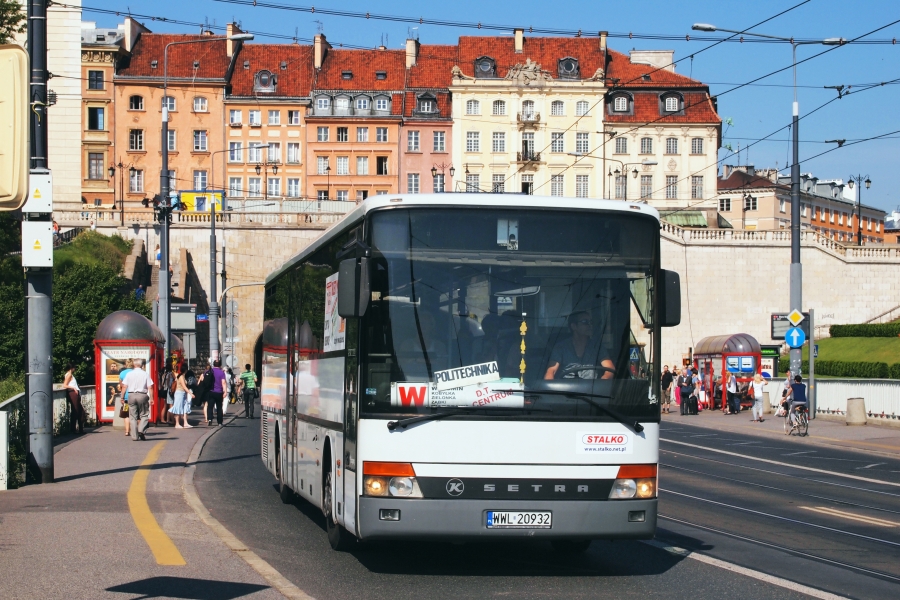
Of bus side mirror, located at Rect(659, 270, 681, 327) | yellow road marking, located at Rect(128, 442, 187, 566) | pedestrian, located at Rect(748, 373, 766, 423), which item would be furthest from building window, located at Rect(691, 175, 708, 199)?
bus side mirror, located at Rect(659, 270, 681, 327)

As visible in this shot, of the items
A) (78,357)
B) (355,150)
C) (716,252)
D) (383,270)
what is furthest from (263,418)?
(355,150)

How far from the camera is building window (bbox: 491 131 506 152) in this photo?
92812 mm

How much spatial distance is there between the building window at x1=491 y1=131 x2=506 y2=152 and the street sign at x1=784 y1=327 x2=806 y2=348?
59794 millimetres

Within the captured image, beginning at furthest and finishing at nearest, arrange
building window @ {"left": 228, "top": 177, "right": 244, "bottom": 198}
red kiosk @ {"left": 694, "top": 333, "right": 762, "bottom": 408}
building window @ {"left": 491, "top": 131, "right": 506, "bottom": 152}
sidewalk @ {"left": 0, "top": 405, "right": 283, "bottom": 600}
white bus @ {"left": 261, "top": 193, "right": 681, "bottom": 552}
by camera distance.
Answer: building window @ {"left": 228, "top": 177, "right": 244, "bottom": 198}
building window @ {"left": 491, "top": 131, "right": 506, "bottom": 152}
red kiosk @ {"left": 694, "top": 333, "right": 762, "bottom": 408}
white bus @ {"left": 261, "top": 193, "right": 681, "bottom": 552}
sidewalk @ {"left": 0, "top": 405, "right": 283, "bottom": 600}

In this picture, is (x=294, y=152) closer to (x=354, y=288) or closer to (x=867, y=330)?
(x=867, y=330)

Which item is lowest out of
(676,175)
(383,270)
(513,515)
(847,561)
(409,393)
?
(847,561)

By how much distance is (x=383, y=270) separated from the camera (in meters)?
9.77

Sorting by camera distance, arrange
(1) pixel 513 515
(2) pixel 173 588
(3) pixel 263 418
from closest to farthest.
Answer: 1. (2) pixel 173 588
2. (1) pixel 513 515
3. (3) pixel 263 418

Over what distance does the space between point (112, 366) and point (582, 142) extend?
219 feet

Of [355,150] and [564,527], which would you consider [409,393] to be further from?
[355,150]

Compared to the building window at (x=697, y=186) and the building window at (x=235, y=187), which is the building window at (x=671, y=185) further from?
the building window at (x=235, y=187)

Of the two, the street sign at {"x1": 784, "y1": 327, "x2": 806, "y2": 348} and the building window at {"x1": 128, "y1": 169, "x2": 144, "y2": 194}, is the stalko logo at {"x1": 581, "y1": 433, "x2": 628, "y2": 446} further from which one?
the building window at {"x1": 128, "y1": 169, "x2": 144, "y2": 194}

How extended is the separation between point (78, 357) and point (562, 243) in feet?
132

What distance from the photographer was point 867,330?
2579 inches
